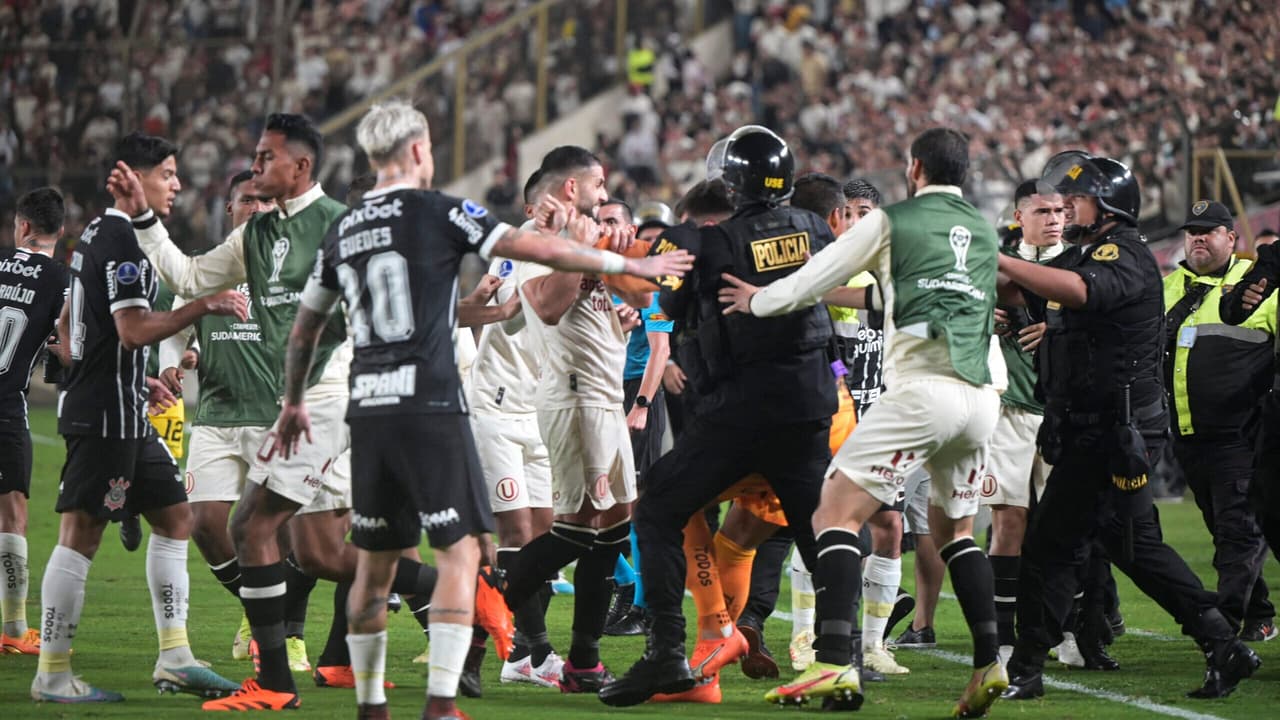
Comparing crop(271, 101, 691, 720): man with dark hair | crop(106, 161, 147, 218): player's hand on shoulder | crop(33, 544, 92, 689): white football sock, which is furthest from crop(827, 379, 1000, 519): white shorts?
crop(33, 544, 92, 689): white football sock

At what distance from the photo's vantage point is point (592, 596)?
8016mm

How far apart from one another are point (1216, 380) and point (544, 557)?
467cm

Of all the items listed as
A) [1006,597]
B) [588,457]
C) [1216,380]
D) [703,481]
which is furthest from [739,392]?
[1216,380]

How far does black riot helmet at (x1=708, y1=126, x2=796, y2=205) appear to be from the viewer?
24.5 feet

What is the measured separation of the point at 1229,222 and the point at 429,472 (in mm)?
5999

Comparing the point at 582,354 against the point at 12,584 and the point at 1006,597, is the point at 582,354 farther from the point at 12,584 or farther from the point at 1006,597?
the point at 12,584

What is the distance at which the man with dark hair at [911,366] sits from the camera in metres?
7.05

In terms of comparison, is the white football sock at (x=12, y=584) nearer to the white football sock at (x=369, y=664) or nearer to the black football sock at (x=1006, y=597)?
the white football sock at (x=369, y=664)

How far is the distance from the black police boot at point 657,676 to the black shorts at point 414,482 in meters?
1.44

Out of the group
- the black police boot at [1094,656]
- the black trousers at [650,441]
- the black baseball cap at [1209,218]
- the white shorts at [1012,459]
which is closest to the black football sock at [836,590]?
the white shorts at [1012,459]

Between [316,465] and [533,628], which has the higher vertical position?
[316,465]

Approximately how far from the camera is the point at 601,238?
25.5 ft

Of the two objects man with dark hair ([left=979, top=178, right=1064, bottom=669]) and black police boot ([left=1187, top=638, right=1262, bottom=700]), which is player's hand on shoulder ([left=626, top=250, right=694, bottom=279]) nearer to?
man with dark hair ([left=979, top=178, right=1064, bottom=669])

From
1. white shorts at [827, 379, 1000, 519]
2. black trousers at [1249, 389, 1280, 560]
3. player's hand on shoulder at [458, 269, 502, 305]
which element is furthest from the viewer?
black trousers at [1249, 389, 1280, 560]
